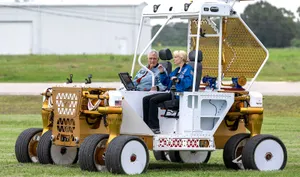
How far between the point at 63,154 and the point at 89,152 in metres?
1.78

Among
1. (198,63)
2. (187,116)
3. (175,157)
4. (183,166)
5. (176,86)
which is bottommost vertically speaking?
(183,166)

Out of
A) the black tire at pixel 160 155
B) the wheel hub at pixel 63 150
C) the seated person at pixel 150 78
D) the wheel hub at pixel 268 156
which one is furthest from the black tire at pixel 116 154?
the black tire at pixel 160 155

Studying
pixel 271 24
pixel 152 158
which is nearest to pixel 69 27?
pixel 271 24

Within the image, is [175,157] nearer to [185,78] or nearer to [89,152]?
[185,78]

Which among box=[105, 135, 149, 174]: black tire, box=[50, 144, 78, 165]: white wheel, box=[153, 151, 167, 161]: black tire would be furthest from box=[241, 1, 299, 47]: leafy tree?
box=[105, 135, 149, 174]: black tire

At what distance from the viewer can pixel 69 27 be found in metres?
75.4

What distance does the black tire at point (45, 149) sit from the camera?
15.6 m

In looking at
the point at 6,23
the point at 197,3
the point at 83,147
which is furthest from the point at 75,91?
the point at 6,23

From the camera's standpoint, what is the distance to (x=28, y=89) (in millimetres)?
37688

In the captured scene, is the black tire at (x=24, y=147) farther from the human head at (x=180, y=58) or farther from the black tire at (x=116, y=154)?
the human head at (x=180, y=58)

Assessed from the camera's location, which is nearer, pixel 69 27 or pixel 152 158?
pixel 152 158

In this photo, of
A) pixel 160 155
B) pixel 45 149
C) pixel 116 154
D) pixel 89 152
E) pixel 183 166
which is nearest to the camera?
pixel 116 154

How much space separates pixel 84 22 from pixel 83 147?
61690 millimetres

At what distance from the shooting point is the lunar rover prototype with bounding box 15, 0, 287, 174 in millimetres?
14250
